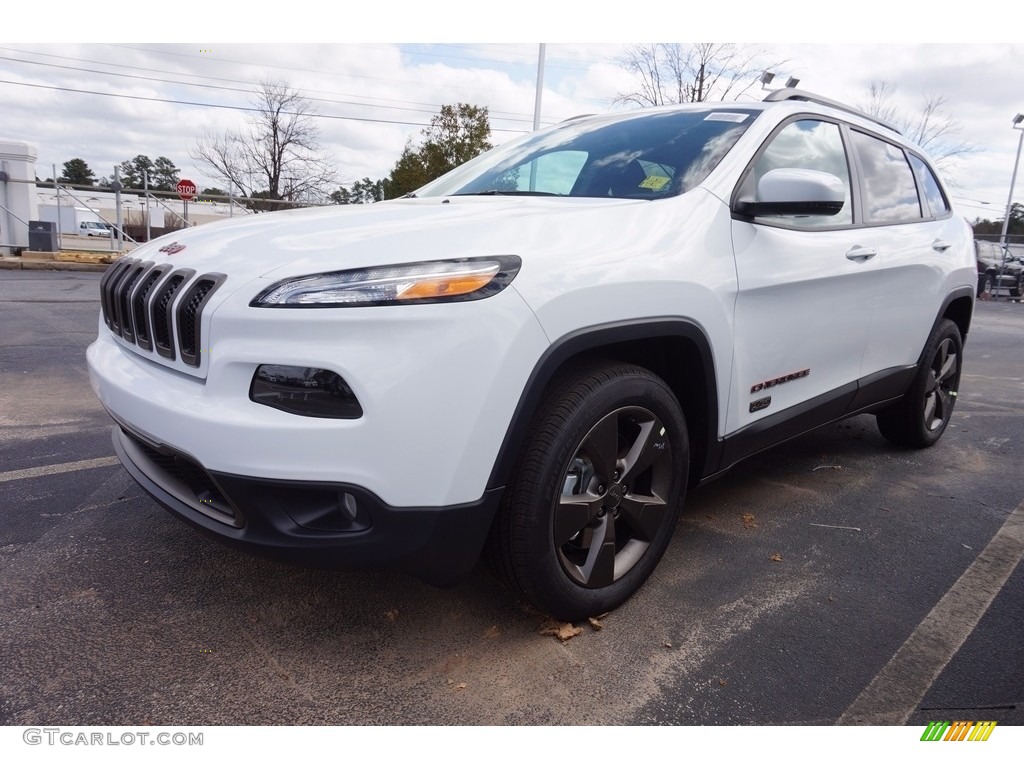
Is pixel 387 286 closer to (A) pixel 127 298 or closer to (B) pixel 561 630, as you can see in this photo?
(A) pixel 127 298

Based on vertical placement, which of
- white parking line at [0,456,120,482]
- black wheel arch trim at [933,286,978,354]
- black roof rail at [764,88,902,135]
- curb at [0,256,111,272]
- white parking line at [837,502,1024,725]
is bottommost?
curb at [0,256,111,272]

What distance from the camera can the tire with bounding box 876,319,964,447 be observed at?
161 inches

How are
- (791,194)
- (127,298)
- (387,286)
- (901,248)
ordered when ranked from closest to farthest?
(387,286)
(127,298)
(791,194)
(901,248)

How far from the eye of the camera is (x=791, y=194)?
2.45 metres

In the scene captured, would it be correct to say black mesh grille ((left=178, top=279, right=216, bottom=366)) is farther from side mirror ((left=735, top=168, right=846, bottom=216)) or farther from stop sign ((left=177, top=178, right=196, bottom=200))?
stop sign ((left=177, top=178, right=196, bottom=200))

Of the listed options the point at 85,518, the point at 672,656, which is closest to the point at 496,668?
the point at 672,656

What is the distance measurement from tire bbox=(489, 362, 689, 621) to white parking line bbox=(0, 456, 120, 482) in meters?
2.45

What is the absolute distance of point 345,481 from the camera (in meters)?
1.74

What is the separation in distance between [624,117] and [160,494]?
2.44 metres

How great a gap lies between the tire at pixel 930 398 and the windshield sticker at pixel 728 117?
1996mm

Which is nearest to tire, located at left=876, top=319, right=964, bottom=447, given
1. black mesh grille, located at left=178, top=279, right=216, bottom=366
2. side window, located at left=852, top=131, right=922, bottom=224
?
side window, located at left=852, top=131, right=922, bottom=224

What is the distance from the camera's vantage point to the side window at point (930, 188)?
13.5 ft

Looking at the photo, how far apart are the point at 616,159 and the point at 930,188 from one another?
2.46 m
